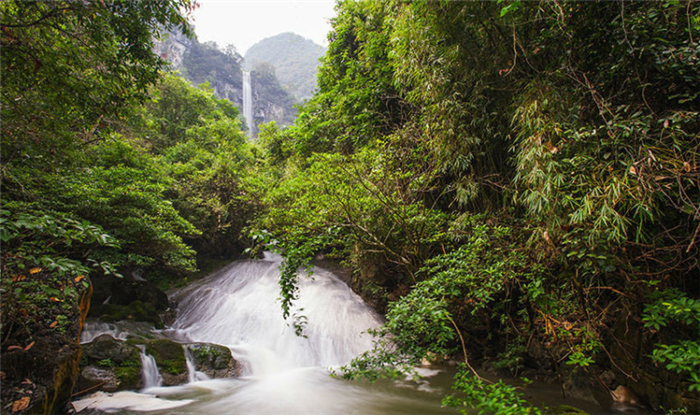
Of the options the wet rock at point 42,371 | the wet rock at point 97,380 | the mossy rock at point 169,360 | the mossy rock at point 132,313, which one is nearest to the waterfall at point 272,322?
the mossy rock at point 132,313

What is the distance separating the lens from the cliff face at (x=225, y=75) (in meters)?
35.0

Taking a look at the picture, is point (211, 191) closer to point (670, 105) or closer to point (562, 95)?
point (562, 95)

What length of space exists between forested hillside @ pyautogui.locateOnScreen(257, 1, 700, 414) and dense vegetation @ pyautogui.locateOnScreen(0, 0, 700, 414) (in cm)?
2

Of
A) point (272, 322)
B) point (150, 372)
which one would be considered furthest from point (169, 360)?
point (272, 322)

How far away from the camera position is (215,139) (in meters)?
15.0

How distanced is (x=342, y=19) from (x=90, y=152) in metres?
8.31

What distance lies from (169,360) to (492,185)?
598 cm

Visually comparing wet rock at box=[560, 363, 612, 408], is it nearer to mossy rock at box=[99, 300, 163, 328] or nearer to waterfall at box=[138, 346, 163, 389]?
waterfall at box=[138, 346, 163, 389]

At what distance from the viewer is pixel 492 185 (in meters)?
4.83

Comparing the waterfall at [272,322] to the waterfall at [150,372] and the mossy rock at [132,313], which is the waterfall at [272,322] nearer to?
the mossy rock at [132,313]

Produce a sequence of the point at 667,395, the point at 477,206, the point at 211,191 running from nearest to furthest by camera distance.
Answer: the point at 667,395 < the point at 477,206 < the point at 211,191

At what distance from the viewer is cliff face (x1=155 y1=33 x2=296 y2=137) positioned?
35.0 metres

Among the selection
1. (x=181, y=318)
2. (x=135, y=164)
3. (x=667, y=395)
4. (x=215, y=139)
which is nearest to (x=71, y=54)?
(x=135, y=164)

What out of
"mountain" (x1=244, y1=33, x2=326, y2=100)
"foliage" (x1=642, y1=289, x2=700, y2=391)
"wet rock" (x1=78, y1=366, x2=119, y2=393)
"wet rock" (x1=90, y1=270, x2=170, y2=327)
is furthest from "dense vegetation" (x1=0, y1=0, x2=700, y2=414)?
"mountain" (x1=244, y1=33, x2=326, y2=100)
